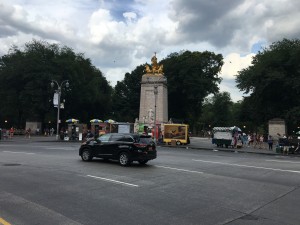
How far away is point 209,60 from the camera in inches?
3105

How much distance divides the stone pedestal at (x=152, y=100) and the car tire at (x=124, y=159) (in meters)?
35.8

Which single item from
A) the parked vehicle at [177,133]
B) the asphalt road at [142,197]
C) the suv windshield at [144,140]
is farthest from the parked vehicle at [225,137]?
the asphalt road at [142,197]

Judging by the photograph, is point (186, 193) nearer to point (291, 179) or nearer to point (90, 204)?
point (90, 204)

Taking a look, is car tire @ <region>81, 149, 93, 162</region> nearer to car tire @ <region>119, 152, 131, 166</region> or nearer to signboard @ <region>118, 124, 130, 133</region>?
car tire @ <region>119, 152, 131, 166</region>

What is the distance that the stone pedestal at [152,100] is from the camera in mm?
54656

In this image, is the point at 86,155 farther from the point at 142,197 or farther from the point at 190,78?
the point at 190,78

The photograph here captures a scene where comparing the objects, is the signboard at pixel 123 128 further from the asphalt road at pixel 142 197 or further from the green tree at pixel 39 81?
the asphalt road at pixel 142 197

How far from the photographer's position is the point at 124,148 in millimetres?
18031

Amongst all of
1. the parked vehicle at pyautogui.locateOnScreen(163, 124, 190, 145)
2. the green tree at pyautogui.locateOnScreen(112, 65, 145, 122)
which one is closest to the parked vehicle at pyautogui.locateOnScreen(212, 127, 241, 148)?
the parked vehicle at pyautogui.locateOnScreen(163, 124, 190, 145)

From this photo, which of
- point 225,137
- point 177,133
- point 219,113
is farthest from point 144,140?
point 219,113

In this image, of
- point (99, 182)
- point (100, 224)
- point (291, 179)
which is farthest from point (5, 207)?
point (291, 179)

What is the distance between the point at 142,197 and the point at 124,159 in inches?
305

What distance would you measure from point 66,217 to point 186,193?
4.34 meters

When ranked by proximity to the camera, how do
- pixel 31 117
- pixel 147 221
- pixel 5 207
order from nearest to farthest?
pixel 147 221, pixel 5 207, pixel 31 117
